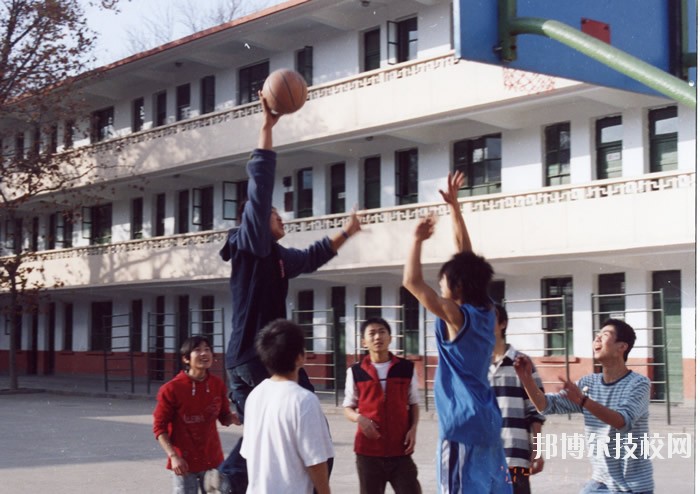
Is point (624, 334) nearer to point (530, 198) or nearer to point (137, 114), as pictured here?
point (530, 198)

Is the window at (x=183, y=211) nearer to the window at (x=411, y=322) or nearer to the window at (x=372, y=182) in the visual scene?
the window at (x=372, y=182)

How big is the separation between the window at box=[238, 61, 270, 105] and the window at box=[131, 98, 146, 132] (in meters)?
5.37

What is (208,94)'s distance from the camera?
121ft

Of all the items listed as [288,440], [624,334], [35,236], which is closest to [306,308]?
[35,236]

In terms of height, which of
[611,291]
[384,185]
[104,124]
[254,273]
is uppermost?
[104,124]

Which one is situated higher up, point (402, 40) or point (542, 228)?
point (402, 40)

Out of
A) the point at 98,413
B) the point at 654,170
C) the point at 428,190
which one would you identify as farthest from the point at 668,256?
the point at 98,413

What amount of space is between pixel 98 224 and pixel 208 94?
27.5ft

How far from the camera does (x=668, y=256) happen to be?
79.6ft

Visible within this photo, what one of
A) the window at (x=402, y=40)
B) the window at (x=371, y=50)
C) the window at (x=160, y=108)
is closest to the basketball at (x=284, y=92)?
the window at (x=402, y=40)

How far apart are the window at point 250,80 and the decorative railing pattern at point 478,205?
4.03m

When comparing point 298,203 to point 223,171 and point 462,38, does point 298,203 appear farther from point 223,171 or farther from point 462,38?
point 462,38

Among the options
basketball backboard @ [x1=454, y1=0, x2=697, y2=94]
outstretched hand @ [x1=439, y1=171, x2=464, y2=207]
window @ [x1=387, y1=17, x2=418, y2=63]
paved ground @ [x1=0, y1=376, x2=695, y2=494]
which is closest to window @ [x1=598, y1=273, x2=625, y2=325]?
paved ground @ [x1=0, y1=376, x2=695, y2=494]

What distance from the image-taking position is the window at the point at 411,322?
3053 centimetres
